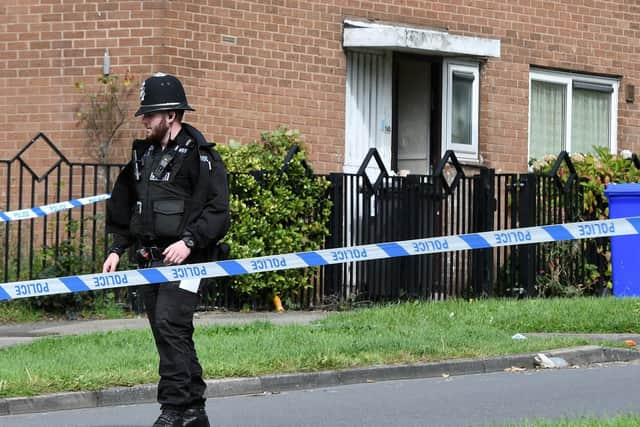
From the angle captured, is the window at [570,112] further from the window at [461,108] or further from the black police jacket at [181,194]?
the black police jacket at [181,194]

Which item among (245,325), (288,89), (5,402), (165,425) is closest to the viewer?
(165,425)

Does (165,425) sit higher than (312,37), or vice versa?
(312,37)

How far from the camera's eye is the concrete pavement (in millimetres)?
9492

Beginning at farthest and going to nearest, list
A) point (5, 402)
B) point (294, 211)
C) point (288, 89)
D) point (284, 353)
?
point (288, 89) < point (294, 211) < point (284, 353) < point (5, 402)

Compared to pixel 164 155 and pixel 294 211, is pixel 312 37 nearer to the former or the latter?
pixel 294 211

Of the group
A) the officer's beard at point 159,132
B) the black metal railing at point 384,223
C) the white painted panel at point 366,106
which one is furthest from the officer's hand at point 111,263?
the white painted panel at point 366,106

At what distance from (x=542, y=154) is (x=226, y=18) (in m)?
5.66

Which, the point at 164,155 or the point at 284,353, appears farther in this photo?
the point at 284,353

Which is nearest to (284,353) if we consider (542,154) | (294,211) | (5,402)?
(5,402)

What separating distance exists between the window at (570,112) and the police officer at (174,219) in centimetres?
1209

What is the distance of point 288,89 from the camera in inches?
658

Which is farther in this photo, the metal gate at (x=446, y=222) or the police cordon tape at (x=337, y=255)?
the metal gate at (x=446, y=222)

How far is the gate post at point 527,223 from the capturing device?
1695 centimetres

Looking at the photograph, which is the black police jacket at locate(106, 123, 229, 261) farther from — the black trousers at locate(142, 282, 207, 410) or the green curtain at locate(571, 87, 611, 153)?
the green curtain at locate(571, 87, 611, 153)
